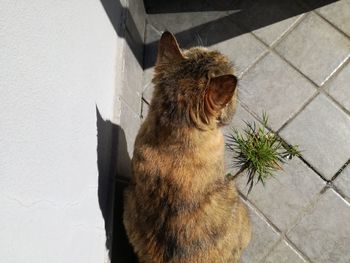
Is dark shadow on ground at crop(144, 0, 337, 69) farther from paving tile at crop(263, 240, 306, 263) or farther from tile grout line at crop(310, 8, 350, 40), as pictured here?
paving tile at crop(263, 240, 306, 263)

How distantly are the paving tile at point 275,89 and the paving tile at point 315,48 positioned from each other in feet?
0.33

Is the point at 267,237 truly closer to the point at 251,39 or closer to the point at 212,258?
the point at 212,258

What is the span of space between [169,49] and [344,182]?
2016mm

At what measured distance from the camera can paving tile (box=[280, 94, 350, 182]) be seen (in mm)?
3420

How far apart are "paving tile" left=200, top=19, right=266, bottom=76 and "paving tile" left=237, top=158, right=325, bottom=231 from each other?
1.06 meters

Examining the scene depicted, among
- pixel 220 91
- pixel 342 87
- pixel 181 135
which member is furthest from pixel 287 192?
pixel 220 91

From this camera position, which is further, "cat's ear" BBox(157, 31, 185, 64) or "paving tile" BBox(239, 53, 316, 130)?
"paving tile" BBox(239, 53, 316, 130)

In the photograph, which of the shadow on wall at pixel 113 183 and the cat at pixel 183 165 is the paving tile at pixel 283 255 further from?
the shadow on wall at pixel 113 183

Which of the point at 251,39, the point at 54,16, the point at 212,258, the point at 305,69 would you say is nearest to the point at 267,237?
the point at 212,258

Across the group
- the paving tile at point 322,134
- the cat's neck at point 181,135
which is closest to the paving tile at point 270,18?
the paving tile at point 322,134

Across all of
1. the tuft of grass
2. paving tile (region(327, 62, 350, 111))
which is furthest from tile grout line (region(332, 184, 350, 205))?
paving tile (region(327, 62, 350, 111))

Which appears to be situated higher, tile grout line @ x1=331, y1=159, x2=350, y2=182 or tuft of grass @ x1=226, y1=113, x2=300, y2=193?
tuft of grass @ x1=226, y1=113, x2=300, y2=193

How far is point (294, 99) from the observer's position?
3.62m

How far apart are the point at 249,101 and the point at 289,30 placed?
84 cm
